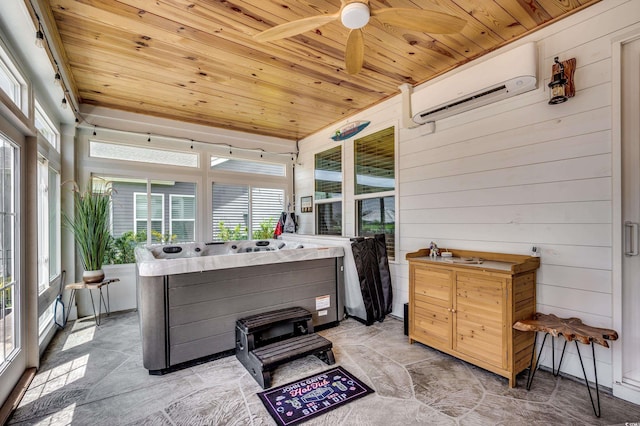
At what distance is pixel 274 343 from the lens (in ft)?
7.92

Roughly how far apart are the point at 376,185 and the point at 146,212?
314cm

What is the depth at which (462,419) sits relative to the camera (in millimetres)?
1762

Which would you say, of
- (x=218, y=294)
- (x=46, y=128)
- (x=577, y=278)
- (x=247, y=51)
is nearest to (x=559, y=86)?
(x=577, y=278)

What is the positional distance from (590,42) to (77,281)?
18.0ft

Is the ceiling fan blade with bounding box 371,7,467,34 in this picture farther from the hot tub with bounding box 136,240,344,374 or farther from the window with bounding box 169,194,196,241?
the window with bounding box 169,194,196,241

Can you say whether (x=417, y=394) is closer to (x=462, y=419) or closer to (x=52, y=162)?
(x=462, y=419)

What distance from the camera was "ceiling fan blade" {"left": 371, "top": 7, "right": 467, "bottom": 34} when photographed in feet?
5.61

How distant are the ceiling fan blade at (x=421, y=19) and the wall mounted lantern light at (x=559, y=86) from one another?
2.98ft

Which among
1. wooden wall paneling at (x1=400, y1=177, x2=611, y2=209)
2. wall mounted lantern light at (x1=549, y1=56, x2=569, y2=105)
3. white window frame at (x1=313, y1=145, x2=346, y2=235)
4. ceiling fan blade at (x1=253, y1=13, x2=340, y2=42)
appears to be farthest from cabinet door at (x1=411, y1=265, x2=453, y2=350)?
ceiling fan blade at (x1=253, y1=13, x2=340, y2=42)

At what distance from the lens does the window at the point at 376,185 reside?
361 centimetres

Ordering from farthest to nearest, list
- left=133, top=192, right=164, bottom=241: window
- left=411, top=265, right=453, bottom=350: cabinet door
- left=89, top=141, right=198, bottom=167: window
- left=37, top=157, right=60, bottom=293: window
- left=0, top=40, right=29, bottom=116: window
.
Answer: left=133, top=192, right=164, bottom=241: window, left=89, top=141, right=198, bottom=167: window, left=37, top=157, right=60, bottom=293: window, left=411, top=265, right=453, bottom=350: cabinet door, left=0, top=40, right=29, bottom=116: window

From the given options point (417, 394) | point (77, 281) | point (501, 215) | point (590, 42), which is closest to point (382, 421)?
point (417, 394)

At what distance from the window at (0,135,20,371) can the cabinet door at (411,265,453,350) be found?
3023mm

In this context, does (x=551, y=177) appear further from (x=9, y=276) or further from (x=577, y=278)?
(x=9, y=276)
